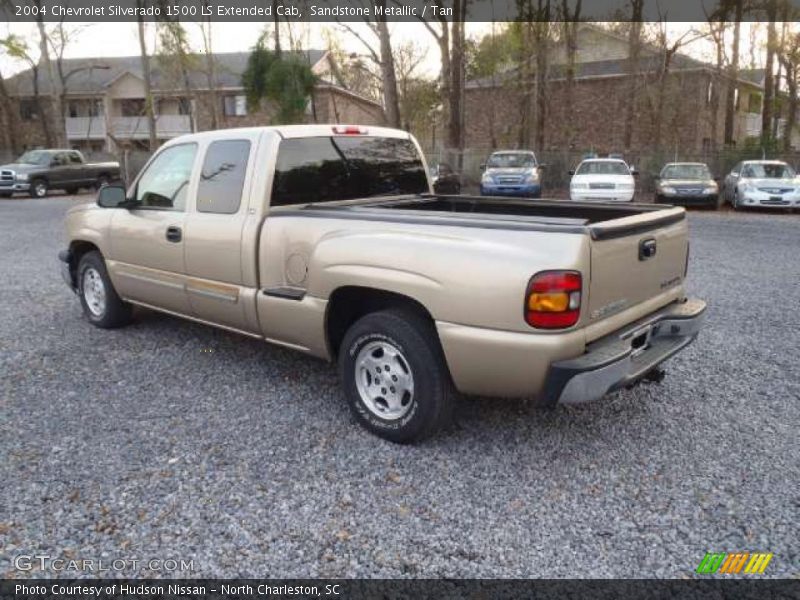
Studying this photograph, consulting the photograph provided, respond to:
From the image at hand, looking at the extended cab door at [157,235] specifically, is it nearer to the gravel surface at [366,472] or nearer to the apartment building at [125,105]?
the gravel surface at [366,472]

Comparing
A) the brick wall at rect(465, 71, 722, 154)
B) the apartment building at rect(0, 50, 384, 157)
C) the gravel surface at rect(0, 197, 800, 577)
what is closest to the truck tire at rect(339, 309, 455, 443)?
the gravel surface at rect(0, 197, 800, 577)

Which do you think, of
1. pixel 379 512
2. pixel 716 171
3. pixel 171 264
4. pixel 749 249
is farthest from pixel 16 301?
pixel 716 171

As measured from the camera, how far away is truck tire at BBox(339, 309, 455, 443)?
11.6 ft

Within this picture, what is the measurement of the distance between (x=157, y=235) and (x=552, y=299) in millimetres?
3373

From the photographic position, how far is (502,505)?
10.5ft

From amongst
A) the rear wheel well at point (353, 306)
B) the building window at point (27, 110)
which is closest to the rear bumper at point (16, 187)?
the rear wheel well at point (353, 306)

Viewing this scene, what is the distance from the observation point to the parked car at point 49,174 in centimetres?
2442

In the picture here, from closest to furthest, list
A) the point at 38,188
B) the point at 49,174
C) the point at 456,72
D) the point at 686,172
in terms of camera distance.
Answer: the point at 686,172 < the point at 456,72 < the point at 38,188 < the point at 49,174

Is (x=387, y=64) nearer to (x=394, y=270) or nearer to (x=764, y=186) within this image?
(x=764, y=186)

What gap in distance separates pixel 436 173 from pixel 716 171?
35.7 ft

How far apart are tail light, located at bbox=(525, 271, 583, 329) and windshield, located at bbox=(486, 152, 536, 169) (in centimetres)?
1815

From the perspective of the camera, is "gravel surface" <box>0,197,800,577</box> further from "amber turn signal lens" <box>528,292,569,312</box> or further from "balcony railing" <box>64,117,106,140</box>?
"balcony railing" <box>64,117,106,140</box>

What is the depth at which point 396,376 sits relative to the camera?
3.74 metres

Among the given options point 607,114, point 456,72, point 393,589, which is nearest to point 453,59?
point 456,72
